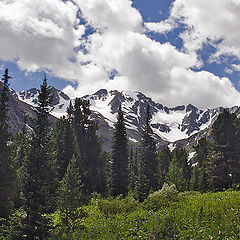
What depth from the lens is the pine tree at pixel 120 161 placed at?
121 feet

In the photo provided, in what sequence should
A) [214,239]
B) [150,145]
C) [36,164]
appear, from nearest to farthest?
1. [214,239]
2. [36,164]
3. [150,145]

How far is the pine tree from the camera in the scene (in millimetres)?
36875

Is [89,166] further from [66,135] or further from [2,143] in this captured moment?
[2,143]

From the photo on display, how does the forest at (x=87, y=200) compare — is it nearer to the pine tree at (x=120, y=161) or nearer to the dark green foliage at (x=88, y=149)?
the dark green foliage at (x=88, y=149)

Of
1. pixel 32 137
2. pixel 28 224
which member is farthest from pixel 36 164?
pixel 28 224

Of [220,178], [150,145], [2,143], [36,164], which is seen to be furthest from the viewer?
[150,145]

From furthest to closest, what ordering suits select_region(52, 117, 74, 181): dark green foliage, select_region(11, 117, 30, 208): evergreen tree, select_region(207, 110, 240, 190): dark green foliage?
select_region(52, 117, 74, 181): dark green foliage, select_region(207, 110, 240, 190): dark green foliage, select_region(11, 117, 30, 208): evergreen tree

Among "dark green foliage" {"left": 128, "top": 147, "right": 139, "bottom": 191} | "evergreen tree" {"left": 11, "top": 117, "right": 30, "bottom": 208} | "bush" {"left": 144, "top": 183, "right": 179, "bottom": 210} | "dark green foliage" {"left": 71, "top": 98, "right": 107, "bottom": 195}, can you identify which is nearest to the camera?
"bush" {"left": 144, "top": 183, "right": 179, "bottom": 210}

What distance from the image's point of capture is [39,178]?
14.5 m

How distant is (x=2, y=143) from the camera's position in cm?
1912

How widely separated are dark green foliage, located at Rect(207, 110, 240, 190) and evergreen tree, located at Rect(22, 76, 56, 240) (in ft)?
73.9

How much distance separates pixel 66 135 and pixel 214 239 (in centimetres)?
3101

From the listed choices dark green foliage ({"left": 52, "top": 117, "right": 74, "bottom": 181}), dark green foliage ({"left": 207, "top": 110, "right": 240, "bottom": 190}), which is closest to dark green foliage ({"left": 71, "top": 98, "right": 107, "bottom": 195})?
dark green foliage ({"left": 52, "top": 117, "right": 74, "bottom": 181})

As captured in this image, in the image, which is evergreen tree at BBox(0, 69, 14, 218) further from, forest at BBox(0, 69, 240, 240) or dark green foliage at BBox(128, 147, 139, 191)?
dark green foliage at BBox(128, 147, 139, 191)
